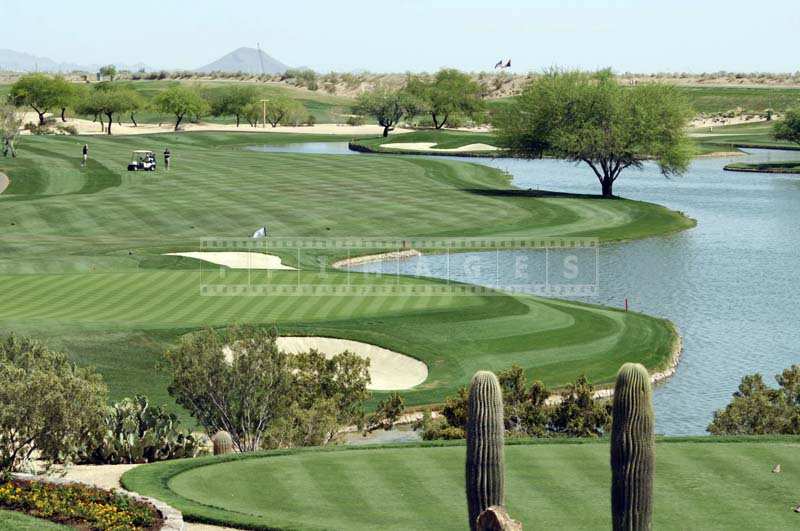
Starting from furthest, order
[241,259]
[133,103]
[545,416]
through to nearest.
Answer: [133,103] → [241,259] → [545,416]

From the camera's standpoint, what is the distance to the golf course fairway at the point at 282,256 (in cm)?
4225

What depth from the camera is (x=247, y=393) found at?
2997 centimetres

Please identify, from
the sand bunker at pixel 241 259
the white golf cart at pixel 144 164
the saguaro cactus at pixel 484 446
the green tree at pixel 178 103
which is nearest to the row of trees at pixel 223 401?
the saguaro cactus at pixel 484 446

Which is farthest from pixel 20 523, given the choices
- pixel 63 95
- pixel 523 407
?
pixel 63 95

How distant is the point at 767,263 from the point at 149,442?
49.9 metres

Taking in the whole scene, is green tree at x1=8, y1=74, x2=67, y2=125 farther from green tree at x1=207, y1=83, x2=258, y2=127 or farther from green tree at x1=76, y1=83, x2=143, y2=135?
green tree at x1=207, y1=83, x2=258, y2=127

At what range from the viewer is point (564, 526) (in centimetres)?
2103

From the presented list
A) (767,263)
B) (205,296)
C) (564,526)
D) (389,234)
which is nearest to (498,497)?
(564,526)

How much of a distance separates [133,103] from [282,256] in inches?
4606

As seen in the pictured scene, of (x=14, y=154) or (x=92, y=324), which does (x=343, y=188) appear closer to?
(x=14, y=154)

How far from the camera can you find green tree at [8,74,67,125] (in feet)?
554

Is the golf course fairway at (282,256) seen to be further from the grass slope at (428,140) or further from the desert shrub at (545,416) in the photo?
the grass slope at (428,140)

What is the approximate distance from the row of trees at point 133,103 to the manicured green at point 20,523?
5698 inches

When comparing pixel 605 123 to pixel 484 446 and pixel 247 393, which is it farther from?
pixel 484 446
